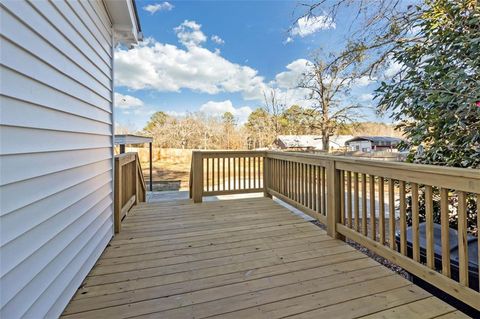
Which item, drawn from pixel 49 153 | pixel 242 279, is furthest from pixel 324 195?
pixel 49 153

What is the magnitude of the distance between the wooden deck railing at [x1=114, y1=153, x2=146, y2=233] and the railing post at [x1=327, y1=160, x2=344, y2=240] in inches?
95.0

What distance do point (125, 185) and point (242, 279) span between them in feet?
8.04

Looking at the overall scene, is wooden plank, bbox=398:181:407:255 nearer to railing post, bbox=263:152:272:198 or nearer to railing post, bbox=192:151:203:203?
railing post, bbox=263:152:272:198

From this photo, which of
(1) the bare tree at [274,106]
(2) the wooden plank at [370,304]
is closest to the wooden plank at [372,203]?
(2) the wooden plank at [370,304]

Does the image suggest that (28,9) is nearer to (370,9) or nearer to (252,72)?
(370,9)

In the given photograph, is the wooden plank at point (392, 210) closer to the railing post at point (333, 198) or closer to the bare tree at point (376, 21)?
the railing post at point (333, 198)

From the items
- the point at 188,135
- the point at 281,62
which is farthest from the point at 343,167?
the point at 188,135

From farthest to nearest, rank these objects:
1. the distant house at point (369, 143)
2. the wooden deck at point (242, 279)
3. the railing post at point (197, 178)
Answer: the distant house at point (369, 143), the railing post at point (197, 178), the wooden deck at point (242, 279)

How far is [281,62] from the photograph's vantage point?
18.6 meters

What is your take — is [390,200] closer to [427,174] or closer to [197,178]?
[427,174]

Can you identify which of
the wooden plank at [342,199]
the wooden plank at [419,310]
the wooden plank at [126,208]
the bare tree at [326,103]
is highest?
the bare tree at [326,103]

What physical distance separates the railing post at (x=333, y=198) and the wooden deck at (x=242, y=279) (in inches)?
5.0

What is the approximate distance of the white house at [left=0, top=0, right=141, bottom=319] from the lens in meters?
1.14

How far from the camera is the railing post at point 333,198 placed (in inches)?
108
